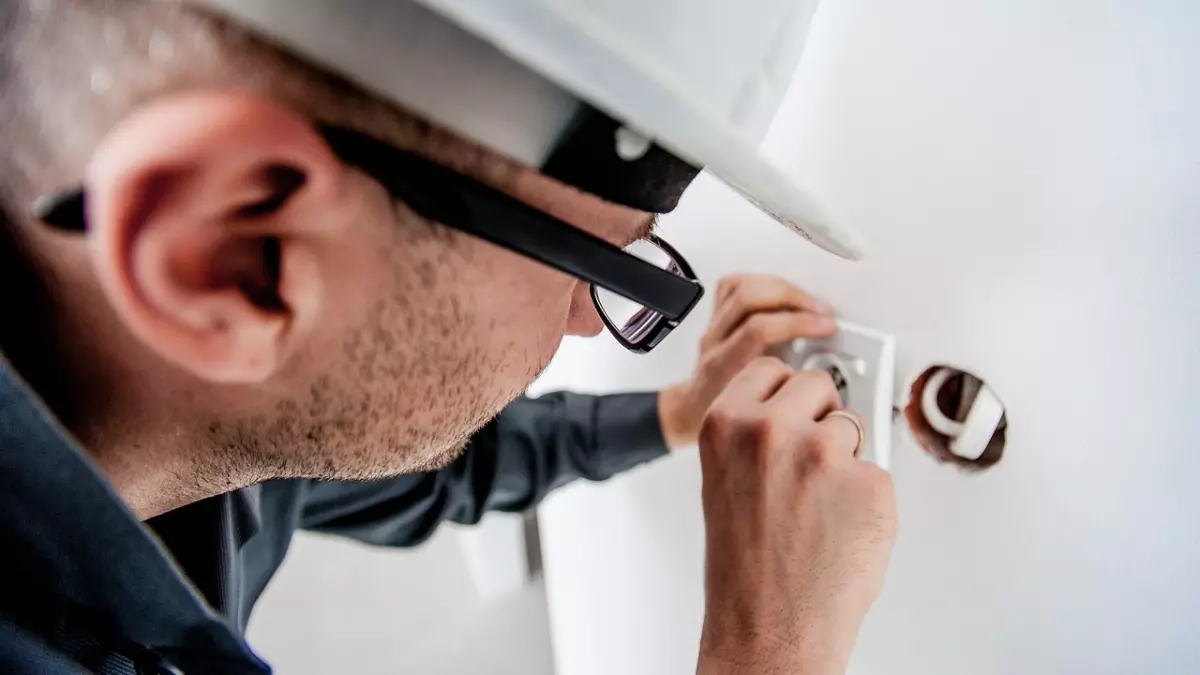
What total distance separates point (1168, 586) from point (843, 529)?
0.21m

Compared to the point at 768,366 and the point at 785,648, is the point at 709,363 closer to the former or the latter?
the point at 768,366

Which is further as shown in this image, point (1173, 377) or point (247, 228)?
point (1173, 377)

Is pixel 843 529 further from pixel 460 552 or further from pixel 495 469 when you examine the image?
pixel 460 552

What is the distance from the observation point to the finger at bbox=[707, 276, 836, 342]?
70 cm

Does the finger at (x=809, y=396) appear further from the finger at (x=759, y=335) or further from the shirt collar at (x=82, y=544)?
the shirt collar at (x=82, y=544)

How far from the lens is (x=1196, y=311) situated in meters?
0.46

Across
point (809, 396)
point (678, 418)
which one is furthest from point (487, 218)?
point (678, 418)

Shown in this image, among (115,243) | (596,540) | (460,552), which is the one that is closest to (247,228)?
(115,243)

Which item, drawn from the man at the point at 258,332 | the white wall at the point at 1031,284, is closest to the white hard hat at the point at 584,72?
the man at the point at 258,332

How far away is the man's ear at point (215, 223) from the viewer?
30cm

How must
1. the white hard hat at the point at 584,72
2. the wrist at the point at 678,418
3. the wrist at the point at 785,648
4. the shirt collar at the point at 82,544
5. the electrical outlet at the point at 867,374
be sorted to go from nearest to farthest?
1. the white hard hat at the point at 584,72
2. the shirt collar at the point at 82,544
3. the wrist at the point at 785,648
4. the electrical outlet at the point at 867,374
5. the wrist at the point at 678,418

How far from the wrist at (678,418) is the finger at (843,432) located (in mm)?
207

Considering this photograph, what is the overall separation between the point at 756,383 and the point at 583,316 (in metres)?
0.16

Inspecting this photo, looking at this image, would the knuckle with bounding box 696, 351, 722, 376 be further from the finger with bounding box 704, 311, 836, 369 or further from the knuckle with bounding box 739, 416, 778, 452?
the knuckle with bounding box 739, 416, 778, 452
